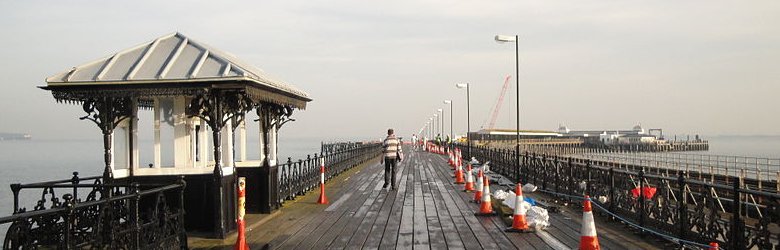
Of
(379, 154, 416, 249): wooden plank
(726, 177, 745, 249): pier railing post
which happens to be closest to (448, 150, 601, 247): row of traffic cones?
(726, 177, 745, 249): pier railing post

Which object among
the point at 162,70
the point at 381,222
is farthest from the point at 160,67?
the point at 381,222

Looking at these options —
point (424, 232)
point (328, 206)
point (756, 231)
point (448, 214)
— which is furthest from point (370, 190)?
point (756, 231)

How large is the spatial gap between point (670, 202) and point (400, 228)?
479 cm

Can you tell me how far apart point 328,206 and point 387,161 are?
4.61 m

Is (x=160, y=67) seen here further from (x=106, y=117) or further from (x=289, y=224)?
(x=289, y=224)

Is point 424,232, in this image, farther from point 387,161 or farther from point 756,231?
point 387,161

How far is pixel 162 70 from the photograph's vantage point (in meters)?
10.4

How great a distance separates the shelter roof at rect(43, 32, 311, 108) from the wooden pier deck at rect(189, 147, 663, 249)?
257 centimetres

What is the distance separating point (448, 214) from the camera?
13500mm

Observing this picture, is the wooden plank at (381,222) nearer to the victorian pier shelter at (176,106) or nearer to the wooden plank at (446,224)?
the wooden plank at (446,224)

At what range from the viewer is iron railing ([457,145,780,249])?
315 inches

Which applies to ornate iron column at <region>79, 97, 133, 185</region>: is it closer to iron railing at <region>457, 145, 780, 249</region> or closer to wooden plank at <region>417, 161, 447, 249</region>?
wooden plank at <region>417, 161, 447, 249</region>

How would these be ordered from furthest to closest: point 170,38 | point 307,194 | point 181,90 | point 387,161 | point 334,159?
point 334,159
point 387,161
point 307,194
point 170,38
point 181,90

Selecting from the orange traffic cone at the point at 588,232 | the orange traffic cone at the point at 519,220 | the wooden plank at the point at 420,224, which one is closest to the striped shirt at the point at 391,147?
the wooden plank at the point at 420,224
